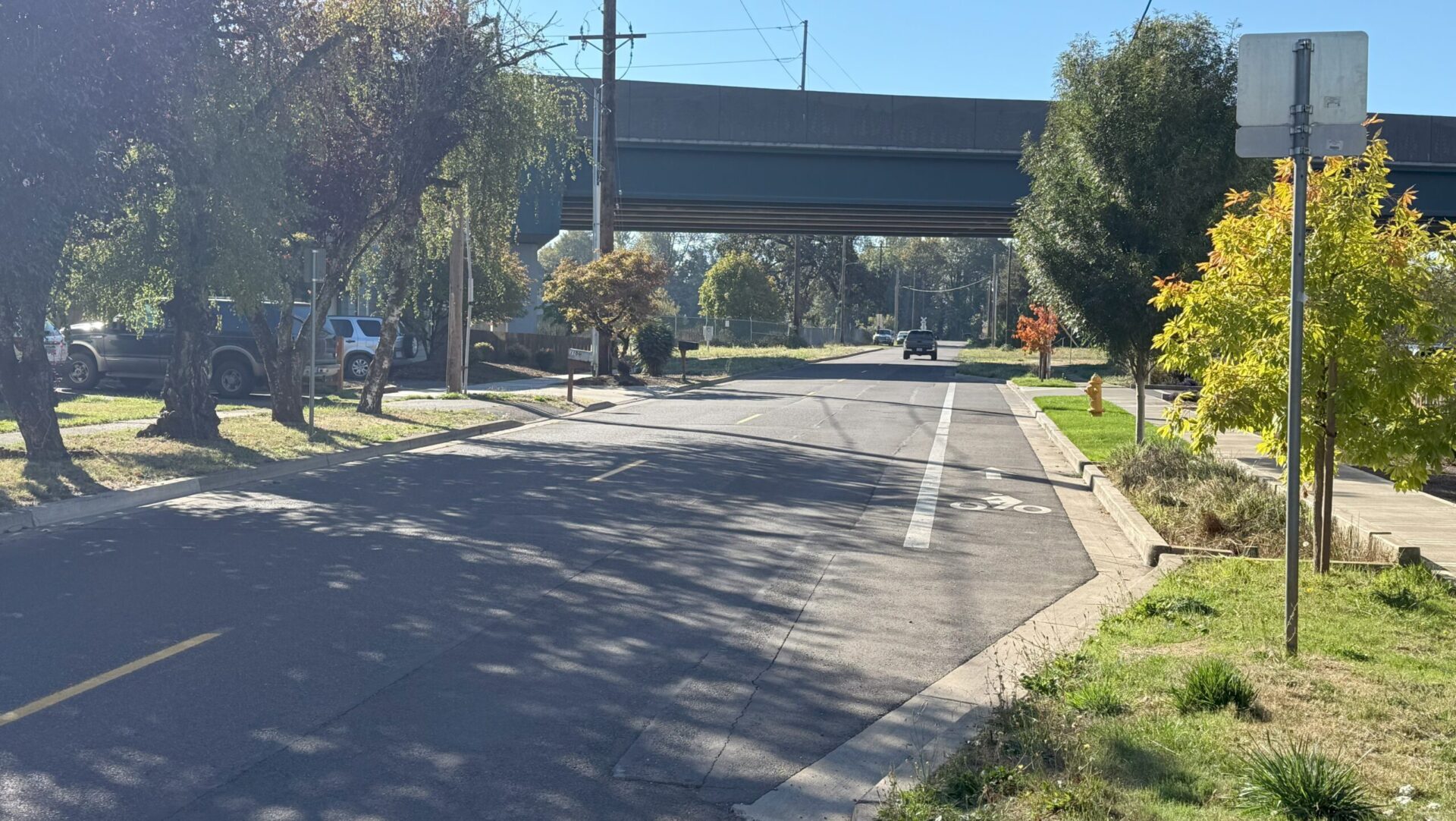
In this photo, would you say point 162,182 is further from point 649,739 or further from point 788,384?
point 788,384

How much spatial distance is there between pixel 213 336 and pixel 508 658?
858 inches

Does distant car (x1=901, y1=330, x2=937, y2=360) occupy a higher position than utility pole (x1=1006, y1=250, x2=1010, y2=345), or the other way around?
utility pole (x1=1006, y1=250, x2=1010, y2=345)

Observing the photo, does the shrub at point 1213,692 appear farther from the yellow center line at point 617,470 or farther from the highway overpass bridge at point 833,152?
the highway overpass bridge at point 833,152

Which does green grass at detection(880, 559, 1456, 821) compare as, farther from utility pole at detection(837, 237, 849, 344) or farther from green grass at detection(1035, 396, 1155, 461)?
utility pole at detection(837, 237, 849, 344)

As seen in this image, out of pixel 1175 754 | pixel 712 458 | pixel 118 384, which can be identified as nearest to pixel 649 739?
pixel 1175 754

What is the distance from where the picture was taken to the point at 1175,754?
5.12 m

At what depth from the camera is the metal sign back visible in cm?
645

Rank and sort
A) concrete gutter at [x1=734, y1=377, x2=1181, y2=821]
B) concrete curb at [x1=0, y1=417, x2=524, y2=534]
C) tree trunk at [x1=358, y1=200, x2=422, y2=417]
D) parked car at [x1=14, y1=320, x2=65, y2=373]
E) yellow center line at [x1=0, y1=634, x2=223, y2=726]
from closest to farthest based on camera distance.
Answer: concrete gutter at [x1=734, y1=377, x2=1181, y2=821], yellow center line at [x1=0, y1=634, x2=223, y2=726], concrete curb at [x1=0, y1=417, x2=524, y2=534], tree trunk at [x1=358, y1=200, x2=422, y2=417], parked car at [x1=14, y1=320, x2=65, y2=373]

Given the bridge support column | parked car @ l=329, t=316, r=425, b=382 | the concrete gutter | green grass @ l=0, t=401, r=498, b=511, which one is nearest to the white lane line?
the concrete gutter

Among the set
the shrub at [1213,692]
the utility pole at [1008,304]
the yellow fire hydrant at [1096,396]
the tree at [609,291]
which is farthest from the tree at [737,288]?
the shrub at [1213,692]

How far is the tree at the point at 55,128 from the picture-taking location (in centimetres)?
1278

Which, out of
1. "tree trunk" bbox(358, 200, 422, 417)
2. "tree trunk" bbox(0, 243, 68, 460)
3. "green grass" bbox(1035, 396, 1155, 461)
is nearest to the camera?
"tree trunk" bbox(0, 243, 68, 460)

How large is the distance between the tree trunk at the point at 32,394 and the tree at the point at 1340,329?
41.0 feet

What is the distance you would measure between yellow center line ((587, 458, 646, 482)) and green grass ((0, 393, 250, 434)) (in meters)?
8.01
